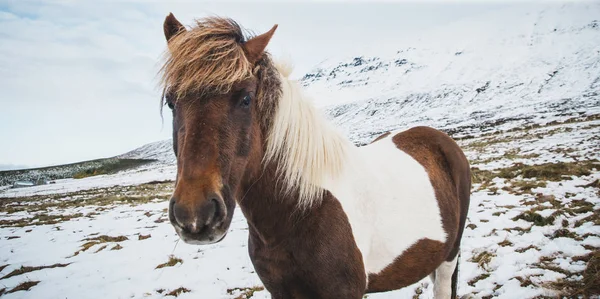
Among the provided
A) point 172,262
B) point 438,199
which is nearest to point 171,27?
point 438,199

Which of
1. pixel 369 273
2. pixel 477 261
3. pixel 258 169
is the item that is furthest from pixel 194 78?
pixel 477 261

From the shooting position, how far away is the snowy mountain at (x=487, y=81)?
55625mm

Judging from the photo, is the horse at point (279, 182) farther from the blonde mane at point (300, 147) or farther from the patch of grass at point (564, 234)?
the patch of grass at point (564, 234)

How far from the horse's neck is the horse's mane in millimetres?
59

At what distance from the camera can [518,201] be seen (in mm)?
6609

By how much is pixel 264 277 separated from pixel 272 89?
1381 millimetres

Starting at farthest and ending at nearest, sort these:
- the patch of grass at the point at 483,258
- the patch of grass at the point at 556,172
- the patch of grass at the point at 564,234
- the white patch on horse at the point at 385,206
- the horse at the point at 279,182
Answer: the patch of grass at the point at 556,172 < the patch of grass at the point at 564,234 < the patch of grass at the point at 483,258 < the white patch on horse at the point at 385,206 < the horse at the point at 279,182

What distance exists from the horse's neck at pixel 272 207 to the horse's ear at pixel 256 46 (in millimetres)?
717

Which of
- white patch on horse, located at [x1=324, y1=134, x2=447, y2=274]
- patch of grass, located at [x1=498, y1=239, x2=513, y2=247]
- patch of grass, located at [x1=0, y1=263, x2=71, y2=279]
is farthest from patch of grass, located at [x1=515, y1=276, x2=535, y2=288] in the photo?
patch of grass, located at [x1=0, y1=263, x2=71, y2=279]

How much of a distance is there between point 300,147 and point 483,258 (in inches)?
153

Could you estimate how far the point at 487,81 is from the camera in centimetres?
9444

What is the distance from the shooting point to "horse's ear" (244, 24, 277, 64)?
6.15 ft

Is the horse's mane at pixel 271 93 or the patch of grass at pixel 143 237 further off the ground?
the horse's mane at pixel 271 93

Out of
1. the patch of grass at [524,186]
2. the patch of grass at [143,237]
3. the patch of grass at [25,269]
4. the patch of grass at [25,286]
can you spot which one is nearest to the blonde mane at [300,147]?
the patch of grass at [25,286]
